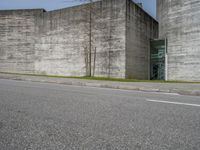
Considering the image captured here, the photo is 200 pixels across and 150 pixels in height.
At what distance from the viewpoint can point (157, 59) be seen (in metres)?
20.4

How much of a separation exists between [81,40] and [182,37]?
33.4 feet

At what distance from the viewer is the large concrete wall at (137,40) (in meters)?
17.5

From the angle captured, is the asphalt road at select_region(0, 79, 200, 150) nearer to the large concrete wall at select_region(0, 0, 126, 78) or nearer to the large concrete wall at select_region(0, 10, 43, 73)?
the large concrete wall at select_region(0, 0, 126, 78)

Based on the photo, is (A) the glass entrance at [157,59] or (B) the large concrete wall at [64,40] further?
(A) the glass entrance at [157,59]

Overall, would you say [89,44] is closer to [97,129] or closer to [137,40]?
[137,40]

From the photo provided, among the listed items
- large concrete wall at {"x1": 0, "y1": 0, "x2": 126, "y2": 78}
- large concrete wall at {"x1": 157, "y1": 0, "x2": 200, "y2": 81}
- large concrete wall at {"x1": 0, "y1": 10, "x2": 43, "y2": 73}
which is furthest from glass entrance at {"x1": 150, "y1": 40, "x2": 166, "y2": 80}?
large concrete wall at {"x1": 0, "y1": 10, "x2": 43, "y2": 73}

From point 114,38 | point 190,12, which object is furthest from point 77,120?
point 190,12

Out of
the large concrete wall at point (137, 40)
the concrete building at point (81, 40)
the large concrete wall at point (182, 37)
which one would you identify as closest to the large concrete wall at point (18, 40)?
the concrete building at point (81, 40)

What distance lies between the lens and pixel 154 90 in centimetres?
938

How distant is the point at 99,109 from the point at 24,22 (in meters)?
22.0

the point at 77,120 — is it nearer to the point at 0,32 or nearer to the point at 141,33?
the point at 141,33

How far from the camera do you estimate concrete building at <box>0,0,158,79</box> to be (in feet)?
57.2

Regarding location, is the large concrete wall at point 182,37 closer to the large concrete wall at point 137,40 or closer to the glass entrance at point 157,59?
the glass entrance at point 157,59

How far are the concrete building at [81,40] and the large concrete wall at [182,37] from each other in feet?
10.0
